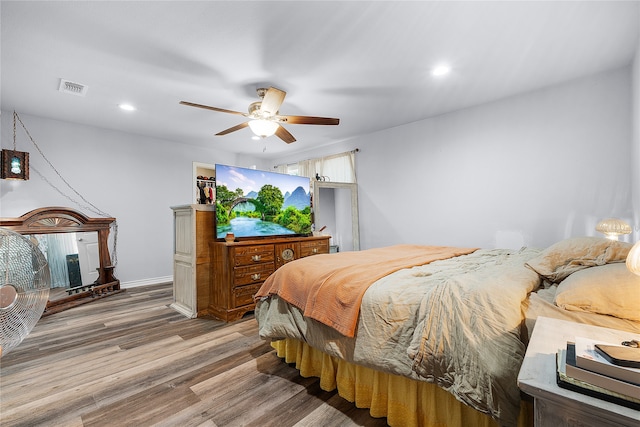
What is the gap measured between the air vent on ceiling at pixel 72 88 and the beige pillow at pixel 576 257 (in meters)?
4.50

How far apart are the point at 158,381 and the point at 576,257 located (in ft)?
9.21

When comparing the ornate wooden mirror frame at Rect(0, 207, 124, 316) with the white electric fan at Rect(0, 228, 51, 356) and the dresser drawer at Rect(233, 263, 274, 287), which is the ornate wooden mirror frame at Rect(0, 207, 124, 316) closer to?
the dresser drawer at Rect(233, 263, 274, 287)

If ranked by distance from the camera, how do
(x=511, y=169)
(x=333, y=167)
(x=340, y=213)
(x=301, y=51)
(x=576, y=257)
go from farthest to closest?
(x=333, y=167)
(x=340, y=213)
(x=511, y=169)
(x=301, y=51)
(x=576, y=257)

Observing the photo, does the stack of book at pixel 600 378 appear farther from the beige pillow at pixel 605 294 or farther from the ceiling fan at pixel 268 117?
the ceiling fan at pixel 268 117

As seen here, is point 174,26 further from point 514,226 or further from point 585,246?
point 514,226

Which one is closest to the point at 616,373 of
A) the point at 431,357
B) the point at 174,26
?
the point at 431,357

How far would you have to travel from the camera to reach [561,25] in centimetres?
215

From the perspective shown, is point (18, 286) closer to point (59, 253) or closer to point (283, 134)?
point (283, 134)

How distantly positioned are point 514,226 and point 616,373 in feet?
10.9

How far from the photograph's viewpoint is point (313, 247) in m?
3.94

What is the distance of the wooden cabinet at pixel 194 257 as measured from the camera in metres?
3.23

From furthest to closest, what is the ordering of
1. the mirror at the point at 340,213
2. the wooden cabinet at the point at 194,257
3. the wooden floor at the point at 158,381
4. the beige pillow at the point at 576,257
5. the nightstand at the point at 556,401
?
the mirror at the point at 340,213 → the wooden cabinet at the point at 194,257 → the wooden floor at the point at 158,381 → the beige pillow at the point at 576,257 → the nightstand at the point at 556,401

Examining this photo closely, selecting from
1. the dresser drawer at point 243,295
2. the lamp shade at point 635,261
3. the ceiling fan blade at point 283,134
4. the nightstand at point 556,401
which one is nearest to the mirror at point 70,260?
the dresser drawer at point 243,295

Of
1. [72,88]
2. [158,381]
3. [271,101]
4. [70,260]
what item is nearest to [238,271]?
[158,381]
